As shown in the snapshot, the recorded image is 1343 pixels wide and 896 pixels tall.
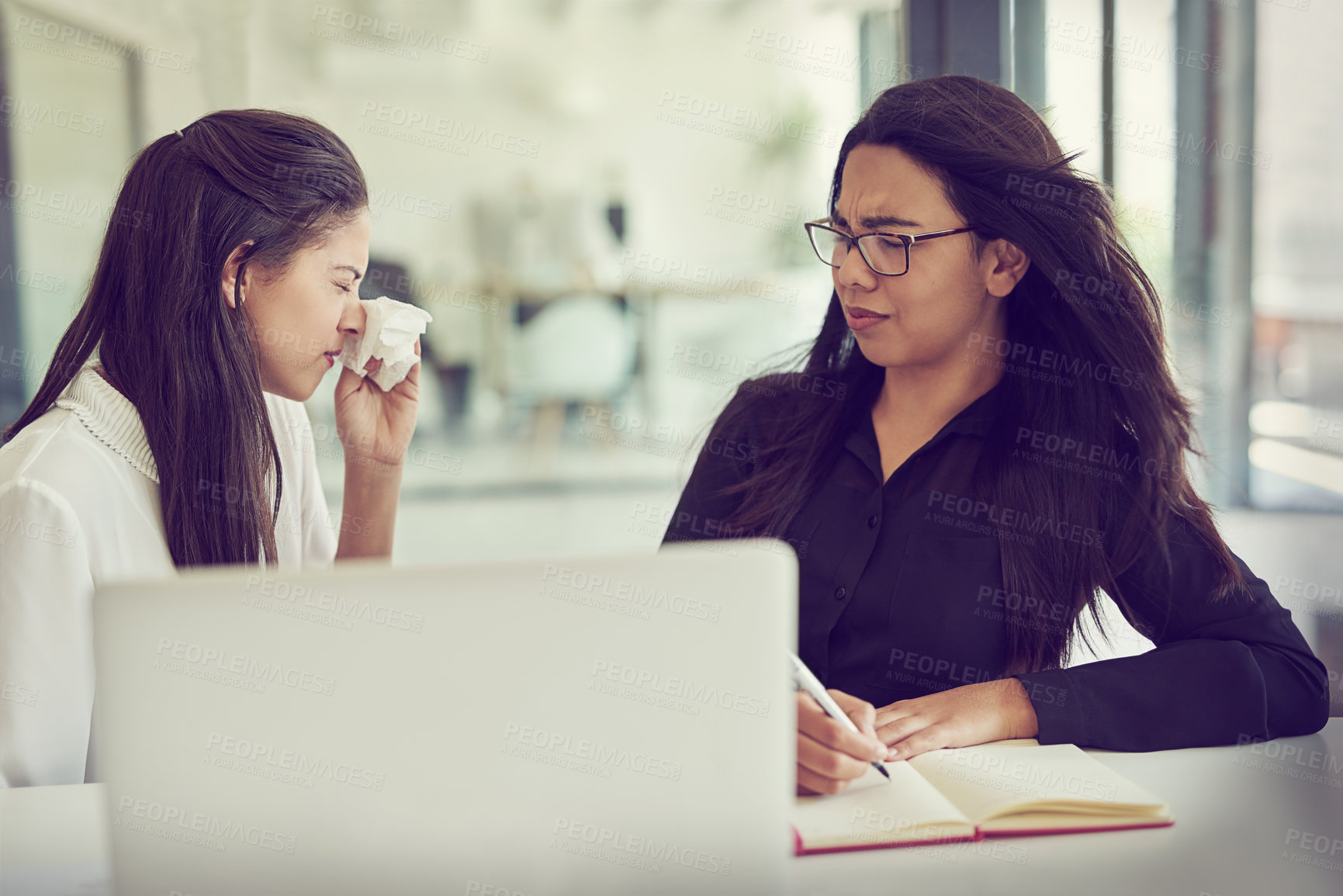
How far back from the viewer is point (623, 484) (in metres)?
5.06

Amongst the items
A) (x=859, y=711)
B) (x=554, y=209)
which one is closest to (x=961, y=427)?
(x=859, y=711)

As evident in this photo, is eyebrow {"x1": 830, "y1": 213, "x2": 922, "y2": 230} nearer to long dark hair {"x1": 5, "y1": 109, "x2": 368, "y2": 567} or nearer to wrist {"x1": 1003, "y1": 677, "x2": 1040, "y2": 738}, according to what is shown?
wrist {"x1": 1003, "y1": 677, "x2": 1040, "y2": 738}

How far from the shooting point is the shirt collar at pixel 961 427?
1.48m

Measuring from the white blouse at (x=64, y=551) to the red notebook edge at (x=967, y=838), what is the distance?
2.13 feet

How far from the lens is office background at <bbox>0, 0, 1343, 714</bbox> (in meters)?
3.03

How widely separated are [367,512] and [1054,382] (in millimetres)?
1075

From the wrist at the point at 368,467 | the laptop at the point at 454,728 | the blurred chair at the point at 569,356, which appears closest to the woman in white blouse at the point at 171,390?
the wrist at the point at 368,467

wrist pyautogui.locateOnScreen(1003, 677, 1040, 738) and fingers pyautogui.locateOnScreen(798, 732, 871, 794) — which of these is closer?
fingers pyautogui.locateOnScreen(798, 732, 871, 794)

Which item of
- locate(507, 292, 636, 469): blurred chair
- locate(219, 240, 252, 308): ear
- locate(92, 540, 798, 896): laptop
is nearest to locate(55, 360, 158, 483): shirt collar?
locate(219, 240, 252, 308): ear

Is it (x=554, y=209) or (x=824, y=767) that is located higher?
(x=554, y=209)

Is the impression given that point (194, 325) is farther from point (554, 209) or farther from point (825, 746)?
point (554, 209)

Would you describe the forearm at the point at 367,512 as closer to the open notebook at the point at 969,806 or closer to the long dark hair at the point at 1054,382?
the long dark hair at the point at 1054,382

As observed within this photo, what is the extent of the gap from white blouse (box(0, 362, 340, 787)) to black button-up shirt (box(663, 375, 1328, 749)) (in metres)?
0.75

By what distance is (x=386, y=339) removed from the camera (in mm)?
1505
